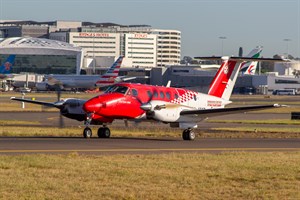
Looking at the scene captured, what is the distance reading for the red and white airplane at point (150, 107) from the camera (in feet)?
127

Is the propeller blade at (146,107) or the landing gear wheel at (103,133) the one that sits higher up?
the propeller blade at (146,107)

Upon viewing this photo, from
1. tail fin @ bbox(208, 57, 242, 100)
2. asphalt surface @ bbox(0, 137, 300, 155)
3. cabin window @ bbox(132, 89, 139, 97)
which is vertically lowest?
asphalt surface @ bbox(0, 137, 300, 155)

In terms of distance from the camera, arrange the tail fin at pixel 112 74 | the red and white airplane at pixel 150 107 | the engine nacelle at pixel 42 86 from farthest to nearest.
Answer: the engine nacelle at pixel 42 86
the tail fin at pixel 112 74
the red and white airplane at pixel 150 107

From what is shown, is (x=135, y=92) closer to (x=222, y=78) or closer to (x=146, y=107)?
(x=146, y=107)

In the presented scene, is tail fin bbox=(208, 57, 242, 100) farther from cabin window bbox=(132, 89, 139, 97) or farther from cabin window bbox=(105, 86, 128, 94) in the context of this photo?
cabin window bbox=(105, 86, 128, 94)

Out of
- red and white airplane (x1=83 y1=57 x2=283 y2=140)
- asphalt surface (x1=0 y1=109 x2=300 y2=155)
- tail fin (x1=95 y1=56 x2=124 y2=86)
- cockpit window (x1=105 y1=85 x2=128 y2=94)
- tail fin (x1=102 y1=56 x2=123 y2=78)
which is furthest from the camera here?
tail fin (x1=95 y1=56 x2=124 y2=86)

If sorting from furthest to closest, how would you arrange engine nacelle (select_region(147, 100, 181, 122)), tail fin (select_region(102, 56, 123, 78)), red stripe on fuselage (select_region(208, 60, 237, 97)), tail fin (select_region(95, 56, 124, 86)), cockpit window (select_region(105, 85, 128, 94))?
tail fin (select_region(95, 56, 124, 86)) → tail fin (select_region(102, 56, 123, 78)) → red stripe on fuselage (select_region(208, 60, 237, 97)) → cockpit window (select_region(105, 85, 128, 94)) → engine nacelle (select_region(147, 100, 181, 122))

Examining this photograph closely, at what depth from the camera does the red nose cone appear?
38219mm

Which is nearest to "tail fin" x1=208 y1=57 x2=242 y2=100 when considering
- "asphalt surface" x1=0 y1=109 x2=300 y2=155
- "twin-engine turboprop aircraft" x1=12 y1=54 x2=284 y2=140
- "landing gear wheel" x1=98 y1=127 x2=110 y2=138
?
"twin-engine turboprop aircraft" x1=12 y1=54 x2=284 y2=140

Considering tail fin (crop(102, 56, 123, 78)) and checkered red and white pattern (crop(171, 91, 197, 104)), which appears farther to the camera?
tail fin (crop(102, 56, 123, 78))

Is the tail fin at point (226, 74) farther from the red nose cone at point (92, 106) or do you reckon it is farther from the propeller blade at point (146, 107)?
the red nose cone at point (92, 106)

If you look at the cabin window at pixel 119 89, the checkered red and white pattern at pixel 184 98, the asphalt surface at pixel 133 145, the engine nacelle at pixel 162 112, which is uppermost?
the cabin window at pixel 119 89

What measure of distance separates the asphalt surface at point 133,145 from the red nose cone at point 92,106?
1.34 metres

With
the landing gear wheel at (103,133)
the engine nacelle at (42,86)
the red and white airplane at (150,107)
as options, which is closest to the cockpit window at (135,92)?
the red and white airplane at (150,107)
